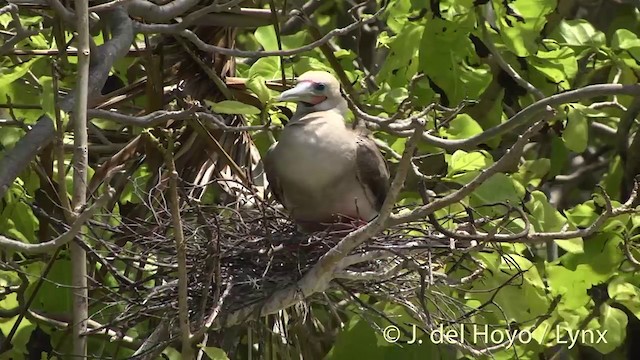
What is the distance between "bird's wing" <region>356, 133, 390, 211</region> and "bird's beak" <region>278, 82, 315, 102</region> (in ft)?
0.61

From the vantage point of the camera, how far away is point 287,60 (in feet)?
12.7

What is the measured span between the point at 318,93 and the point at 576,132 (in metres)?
0.77

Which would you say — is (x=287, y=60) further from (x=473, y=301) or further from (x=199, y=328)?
(x=199, y=328)

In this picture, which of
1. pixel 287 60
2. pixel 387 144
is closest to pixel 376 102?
pixel 387 144

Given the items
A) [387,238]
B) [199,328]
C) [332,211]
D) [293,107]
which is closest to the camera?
[199,328]

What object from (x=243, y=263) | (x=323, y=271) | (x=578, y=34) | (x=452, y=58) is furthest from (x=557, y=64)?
(x=323, y=271)

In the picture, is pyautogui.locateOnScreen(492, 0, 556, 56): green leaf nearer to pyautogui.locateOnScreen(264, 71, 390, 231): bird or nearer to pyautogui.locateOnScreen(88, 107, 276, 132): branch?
pyautogui.locateOnScreen(264, 71, 390, 231): bird

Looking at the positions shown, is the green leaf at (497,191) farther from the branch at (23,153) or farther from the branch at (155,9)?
the branch at (23,153)

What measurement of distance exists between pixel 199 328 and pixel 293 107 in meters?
1.17

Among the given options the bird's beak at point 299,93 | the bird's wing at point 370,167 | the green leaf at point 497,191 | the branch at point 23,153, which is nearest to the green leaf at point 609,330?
the green leaf at point 497,191

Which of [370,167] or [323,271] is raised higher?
[323,271]

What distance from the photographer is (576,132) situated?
3.44 m

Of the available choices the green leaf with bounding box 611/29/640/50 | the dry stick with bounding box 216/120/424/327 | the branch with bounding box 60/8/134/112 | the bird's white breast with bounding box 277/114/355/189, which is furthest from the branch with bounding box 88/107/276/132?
the green leaf with bounding box 611/29/640/50

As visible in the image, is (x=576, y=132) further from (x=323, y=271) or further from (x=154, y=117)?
(x=154, y=117)
